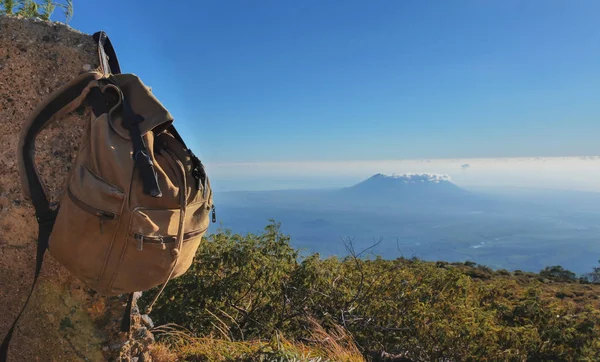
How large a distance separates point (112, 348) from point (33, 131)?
4.17ft

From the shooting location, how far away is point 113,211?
148 cm

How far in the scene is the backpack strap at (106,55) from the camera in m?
1.94

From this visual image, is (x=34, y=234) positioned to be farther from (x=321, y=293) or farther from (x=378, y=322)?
(x=378, y=322)

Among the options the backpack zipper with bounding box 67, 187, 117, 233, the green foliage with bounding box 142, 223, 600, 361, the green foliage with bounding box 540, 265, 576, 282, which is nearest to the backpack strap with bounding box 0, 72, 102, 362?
the backpack zipper with bounding box 67, 187, 117, 233

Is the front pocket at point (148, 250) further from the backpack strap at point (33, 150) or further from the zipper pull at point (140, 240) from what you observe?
the backpack strap at point (33, 150)

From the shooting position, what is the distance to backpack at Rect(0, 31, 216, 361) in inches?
58.8

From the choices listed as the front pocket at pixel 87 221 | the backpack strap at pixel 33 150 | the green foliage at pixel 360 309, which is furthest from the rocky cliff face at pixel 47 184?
the green foliage at pixel 360 309

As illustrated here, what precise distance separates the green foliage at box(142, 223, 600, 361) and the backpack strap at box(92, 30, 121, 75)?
3339mm

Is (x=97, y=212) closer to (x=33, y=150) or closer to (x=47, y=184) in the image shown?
(x=33, y=150)

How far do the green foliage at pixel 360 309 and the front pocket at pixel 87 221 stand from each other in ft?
10.8

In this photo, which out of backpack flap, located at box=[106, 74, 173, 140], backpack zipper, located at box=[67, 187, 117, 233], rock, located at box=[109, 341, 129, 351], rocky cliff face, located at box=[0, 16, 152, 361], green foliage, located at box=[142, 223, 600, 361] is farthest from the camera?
green foliage, located at box=[142, 223, 600, 361]

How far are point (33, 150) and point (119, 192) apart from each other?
558mm

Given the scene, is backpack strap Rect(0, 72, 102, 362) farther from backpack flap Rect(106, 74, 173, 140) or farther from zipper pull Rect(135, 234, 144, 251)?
zipper pull Rect(135, 234, 144, 251)

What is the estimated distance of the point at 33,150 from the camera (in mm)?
1690
